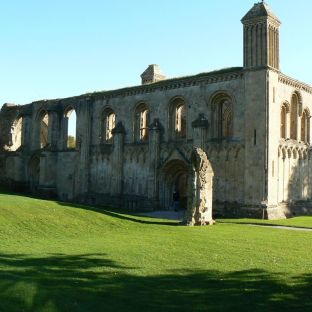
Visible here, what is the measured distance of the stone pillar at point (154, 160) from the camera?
29141mm

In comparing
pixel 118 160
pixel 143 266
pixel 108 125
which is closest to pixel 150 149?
pixel 118 160

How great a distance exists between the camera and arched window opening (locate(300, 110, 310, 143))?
29391mm

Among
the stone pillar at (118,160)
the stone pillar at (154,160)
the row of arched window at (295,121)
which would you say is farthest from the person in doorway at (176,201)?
the row of arched window at (295,121)

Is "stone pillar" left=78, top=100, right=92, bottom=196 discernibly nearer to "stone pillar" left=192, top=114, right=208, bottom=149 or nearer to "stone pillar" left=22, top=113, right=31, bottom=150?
"stone pillar" left=22, top=113, right=31, bottom=150

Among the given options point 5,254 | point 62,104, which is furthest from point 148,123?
point 5,254

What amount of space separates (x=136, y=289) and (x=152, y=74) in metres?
32.6

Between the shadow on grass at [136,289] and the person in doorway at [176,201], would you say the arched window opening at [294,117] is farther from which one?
the shadow on grass at [136,289]

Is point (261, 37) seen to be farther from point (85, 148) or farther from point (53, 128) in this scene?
point (53, 128)

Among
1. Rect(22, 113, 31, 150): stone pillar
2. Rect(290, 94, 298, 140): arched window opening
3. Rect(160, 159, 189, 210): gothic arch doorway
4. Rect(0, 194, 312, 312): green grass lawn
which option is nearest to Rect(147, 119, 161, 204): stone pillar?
Rect(160, 159, 189, 210): gothic arch doorway

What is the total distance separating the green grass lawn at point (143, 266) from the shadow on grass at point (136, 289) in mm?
18

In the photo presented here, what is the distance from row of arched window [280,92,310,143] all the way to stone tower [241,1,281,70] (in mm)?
3463

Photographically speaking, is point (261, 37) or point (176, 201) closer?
point (261, 37)

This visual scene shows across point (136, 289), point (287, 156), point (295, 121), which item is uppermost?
point (295, 121)

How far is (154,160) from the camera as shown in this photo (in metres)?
29.2
